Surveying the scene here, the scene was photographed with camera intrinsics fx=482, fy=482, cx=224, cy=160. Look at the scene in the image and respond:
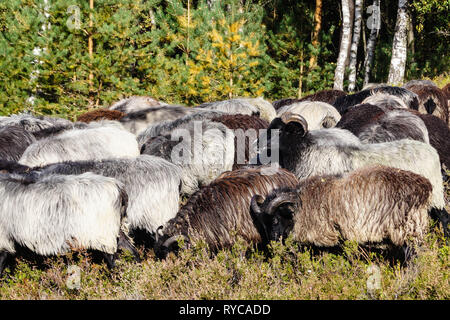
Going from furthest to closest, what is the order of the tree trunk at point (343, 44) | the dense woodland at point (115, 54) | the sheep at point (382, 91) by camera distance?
1. the tree trunk at point (343, 44)
2. the dense woodland at point (115, 54)
3. the sheep at point (382, 91)

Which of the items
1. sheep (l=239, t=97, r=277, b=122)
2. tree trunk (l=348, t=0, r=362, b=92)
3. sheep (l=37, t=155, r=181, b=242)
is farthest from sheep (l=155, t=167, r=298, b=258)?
tree trunk (l=348, t=0, r=362, b=92)

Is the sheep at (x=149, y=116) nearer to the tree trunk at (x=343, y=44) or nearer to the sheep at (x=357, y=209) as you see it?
the sheep at (x=357, y=209)

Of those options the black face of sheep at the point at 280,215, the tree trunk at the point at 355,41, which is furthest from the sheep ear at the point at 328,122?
the tree trunk at the point at 355,41

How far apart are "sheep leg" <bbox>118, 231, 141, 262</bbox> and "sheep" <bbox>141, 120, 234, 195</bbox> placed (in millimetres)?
1650

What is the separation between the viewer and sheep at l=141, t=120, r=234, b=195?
7391mm

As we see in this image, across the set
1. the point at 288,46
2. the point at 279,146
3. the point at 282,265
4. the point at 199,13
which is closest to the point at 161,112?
the point at 279,146

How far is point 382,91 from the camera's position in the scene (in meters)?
10.5

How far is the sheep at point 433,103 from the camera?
35.4 ft

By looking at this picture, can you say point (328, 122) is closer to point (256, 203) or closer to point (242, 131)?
point (242, 131)

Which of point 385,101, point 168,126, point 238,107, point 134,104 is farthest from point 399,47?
point 168,126

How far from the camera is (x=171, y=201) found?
6.17 m

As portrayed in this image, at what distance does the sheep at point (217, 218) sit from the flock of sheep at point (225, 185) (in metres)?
0.01

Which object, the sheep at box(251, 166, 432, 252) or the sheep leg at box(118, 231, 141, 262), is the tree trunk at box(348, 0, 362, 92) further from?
the sheep leg at box(118, 231, 141, 262)
